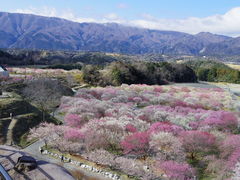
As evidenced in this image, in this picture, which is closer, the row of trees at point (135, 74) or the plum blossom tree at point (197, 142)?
the plum blossom tree at point (197, 142)

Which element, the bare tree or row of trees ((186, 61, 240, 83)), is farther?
row of trees ((186, 61, 240, 83))

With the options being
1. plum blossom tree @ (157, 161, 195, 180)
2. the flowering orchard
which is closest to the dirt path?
the flowering orchard

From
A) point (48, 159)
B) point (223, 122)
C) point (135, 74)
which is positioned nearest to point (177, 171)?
point (48, 159)

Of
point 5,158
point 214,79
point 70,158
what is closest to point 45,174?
point 5,158

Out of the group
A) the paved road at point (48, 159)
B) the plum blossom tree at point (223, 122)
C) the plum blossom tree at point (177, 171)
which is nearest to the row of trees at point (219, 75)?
the plum blossom tree at point (223, 122)

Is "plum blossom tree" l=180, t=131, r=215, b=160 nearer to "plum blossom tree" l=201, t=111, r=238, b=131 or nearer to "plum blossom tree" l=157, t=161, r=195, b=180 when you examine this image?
"plum blossom tree" l=157, t=161, r=195, b=180

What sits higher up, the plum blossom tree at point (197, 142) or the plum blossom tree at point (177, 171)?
the plum blossom tree at point (197, 142)

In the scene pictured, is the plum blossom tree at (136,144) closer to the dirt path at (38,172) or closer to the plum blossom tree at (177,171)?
the plum blossom tree at (177,171)

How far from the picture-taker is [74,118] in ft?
74.7

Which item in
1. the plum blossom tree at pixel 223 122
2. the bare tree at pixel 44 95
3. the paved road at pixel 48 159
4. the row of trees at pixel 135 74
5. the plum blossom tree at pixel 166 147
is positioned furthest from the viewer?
the row of trees at pixel 135 74

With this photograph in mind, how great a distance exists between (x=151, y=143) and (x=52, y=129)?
7.77m

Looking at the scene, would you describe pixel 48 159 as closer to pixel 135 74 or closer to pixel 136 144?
pixel 136 144

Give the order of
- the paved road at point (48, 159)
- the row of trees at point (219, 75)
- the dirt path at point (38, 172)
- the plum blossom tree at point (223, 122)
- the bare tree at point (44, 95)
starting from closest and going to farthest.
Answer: the dirt path at point (38, 172), the paved road at point (48, 159), the plum blossom tree at point (223, 122), the bare tree at point (44, 95), the row of trees at point (219, 75)

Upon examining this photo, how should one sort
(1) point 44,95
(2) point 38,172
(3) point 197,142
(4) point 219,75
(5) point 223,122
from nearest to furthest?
(2) point 38,172 → (3) point 197,142 → (5) point 223,122 → (1) point 44,95 → (4) point 219,75
